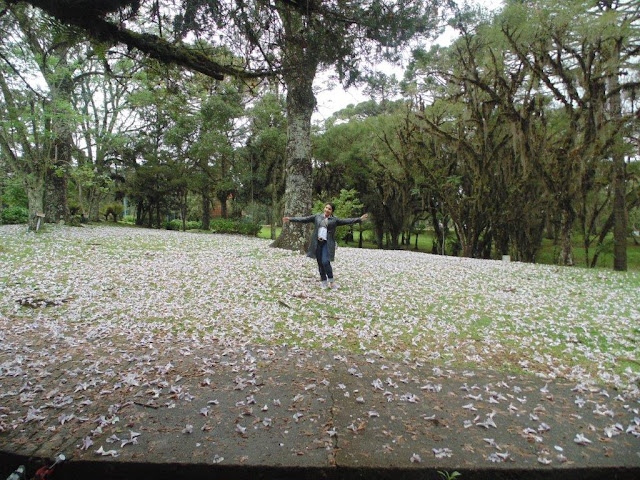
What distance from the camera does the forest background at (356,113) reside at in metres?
3.72

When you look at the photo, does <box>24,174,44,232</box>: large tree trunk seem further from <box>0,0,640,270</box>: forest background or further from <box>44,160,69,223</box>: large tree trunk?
<box>44,160,69,223</box>: large tree trunk

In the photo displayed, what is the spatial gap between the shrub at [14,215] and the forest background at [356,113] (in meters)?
0.12

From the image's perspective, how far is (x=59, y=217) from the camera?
1934 centimetres

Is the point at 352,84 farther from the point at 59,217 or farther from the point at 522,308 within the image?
the point at 59,217

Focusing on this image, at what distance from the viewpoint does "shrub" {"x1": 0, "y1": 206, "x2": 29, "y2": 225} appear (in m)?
23.3

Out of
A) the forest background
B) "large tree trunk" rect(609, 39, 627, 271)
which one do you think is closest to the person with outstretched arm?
the forest background

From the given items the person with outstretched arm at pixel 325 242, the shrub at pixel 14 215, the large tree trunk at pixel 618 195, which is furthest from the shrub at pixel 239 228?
the large tree trunk at pixel 618 195

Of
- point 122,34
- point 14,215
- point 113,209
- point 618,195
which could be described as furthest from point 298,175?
point 113,209

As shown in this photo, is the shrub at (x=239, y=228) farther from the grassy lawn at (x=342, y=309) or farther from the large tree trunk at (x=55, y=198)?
the grassy lawn at (x=342, y=309)

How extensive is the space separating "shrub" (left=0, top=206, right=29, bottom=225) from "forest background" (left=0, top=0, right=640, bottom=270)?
124mm

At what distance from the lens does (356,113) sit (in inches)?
1299

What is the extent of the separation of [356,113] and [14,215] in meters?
26.6

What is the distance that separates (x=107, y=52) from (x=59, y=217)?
65.7 feet

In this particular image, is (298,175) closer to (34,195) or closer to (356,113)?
(34,195)
